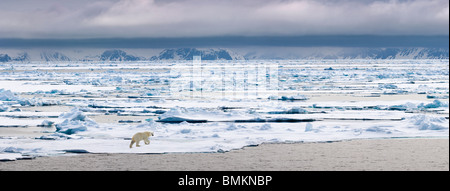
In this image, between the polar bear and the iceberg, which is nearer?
the polar bear

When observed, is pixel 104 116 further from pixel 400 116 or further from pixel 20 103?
pixel 400 116

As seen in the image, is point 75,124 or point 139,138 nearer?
point 139,138

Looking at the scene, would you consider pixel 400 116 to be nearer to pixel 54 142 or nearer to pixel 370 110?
pixel 370 110

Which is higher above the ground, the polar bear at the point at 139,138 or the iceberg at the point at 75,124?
the polar bear at the point at 139,138

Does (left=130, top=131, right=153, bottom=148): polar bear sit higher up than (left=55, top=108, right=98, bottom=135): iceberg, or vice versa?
(left=130, top=131, right=153, bottom=148): polar bear

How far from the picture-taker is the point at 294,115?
14125mm

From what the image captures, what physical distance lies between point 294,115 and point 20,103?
9008 millimetres

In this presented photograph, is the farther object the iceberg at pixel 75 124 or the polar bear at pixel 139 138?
the iceberg at pixel 75 124

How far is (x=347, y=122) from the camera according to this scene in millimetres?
12484

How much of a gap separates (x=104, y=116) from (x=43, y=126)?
2.38m

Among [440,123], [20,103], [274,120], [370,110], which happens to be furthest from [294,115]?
[20,103]
